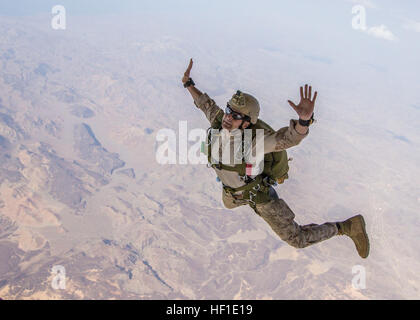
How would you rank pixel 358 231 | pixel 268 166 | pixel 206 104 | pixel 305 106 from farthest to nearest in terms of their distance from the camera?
1. pixel 206 104
2. pixel 358 231
3. pixel 268 166
4. pixel 305 106

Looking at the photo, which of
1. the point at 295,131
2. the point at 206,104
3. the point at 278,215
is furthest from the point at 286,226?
the point at 206,104

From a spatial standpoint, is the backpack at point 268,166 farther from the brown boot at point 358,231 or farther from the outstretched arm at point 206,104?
the brown boot at point 358,231

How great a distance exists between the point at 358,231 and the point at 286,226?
1481 mm

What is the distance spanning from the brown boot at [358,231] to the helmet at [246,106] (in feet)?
9.43

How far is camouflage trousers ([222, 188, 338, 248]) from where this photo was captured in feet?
17.9

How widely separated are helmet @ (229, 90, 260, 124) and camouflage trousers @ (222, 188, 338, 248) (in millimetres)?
1591

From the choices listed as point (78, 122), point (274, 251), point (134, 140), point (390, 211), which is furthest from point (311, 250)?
point (78, 122)

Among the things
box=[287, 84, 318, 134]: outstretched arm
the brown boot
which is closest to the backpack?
box=[287, 84, 318, 134]: outstretched arm

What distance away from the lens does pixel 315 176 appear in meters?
175

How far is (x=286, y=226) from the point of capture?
5.48m

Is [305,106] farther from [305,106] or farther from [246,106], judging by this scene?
[246,106]

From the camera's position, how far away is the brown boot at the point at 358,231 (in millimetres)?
5707

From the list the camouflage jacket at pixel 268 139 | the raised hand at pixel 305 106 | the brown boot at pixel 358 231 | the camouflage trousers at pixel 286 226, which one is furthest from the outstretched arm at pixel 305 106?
the brown boot at pixel 358 231

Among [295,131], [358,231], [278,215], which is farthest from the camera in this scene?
[358,231]
